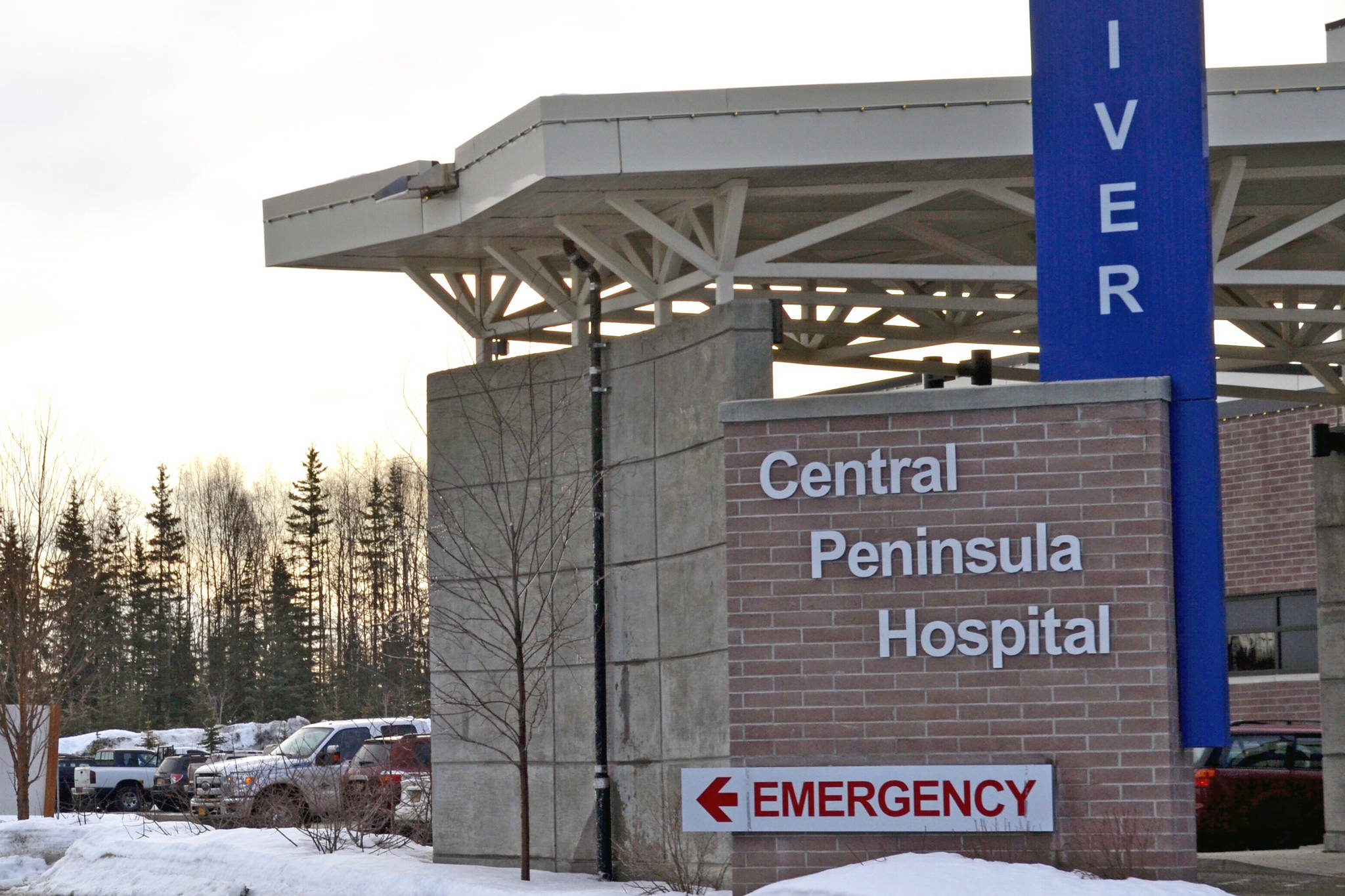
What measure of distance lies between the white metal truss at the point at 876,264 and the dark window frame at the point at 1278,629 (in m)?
8.13

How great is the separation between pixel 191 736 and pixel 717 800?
177ft

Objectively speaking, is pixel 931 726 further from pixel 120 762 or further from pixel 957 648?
pixel 120 762

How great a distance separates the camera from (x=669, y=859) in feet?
48.6

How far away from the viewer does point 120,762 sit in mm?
40969

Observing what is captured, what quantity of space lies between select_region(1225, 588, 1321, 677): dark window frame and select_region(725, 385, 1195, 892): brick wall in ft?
58.6

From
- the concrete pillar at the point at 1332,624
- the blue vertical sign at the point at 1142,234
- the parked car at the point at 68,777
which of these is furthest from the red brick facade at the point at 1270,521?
the parked car at the point at 68,777

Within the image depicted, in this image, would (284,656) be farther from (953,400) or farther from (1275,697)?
(953,400)

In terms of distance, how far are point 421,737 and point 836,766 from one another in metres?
14.2

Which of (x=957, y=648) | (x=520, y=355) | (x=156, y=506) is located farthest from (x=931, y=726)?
(x=156, y=506)

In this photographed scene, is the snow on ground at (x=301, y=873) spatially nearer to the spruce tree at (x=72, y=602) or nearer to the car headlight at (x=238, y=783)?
the car headlight at (x=238, y=783)

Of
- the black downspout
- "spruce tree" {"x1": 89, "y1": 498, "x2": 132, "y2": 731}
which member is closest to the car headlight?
the black downspout

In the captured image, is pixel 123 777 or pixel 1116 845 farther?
pixel 123 777

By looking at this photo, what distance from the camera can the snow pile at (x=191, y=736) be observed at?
58188 mm

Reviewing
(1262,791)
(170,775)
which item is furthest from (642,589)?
(170,775)
